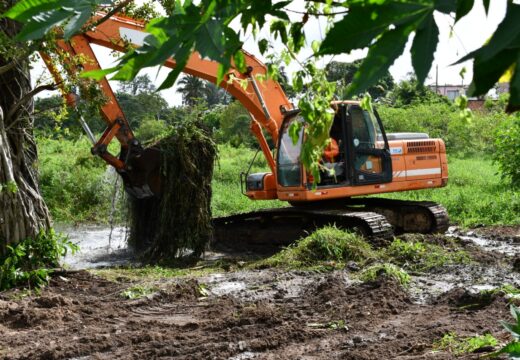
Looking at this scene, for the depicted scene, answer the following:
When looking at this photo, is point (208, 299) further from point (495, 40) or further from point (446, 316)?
point (495, 40)

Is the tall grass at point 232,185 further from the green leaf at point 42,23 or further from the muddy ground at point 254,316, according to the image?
the green leaf at point 42,23

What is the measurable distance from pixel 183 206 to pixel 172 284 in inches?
113

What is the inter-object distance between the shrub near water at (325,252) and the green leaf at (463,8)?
798 cm

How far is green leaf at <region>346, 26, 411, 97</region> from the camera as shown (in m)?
1.02

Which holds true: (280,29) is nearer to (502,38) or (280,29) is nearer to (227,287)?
(502,38)

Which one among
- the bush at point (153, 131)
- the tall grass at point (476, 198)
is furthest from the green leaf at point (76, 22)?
the tall grass at point (476, 198)

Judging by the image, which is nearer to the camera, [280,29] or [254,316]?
[280,29]

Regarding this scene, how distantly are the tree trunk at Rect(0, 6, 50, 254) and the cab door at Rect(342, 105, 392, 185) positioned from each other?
15.6 ft

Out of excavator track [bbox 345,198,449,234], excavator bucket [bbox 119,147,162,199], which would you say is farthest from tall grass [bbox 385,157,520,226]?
excavator bucket [bbox 119,147,162,199]

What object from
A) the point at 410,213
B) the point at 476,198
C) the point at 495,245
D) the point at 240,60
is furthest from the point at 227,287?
the point at 476,198

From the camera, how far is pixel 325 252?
925cm

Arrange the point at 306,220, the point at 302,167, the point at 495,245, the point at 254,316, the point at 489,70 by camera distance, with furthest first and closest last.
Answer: the point at 306,220 < the point at 495,245 < the point at 302,167 < the point at 254,316 < the point at 489,70

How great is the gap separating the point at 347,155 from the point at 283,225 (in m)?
1.91

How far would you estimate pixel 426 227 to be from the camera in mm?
12000
